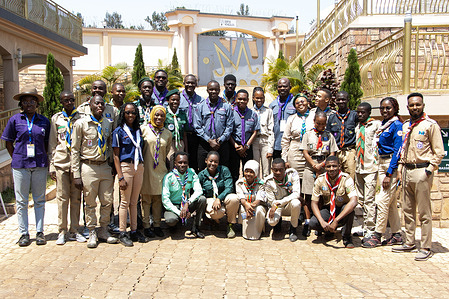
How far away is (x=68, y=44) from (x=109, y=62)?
1243 centimetres

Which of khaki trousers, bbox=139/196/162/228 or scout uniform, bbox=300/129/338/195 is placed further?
scout uniform, bbox=300/129/338/195

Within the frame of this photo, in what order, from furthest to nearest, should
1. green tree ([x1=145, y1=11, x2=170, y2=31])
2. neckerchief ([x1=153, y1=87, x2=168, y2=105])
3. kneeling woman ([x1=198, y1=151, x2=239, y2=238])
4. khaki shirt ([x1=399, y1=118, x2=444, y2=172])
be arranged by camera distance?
green tree ([x1=145, y1=11, x2=170, y2=31]) → neckerchief ([x1=153, y1=87, x2=168, y2=105]) → kneeling woman ([x1=198, y1=151, x2=239, y2=238]) → khaki shirt ([x1=399, y1=118, x2=444, y2=172])

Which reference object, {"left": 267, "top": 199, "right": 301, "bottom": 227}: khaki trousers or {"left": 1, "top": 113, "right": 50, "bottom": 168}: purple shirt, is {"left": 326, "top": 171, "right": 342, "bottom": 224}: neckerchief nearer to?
{"left": 267, "top": 199, "right": 301, "bottom": 227}: khaki trousers

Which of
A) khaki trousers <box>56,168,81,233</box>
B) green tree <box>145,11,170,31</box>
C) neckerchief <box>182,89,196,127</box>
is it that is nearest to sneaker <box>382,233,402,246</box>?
neckerchief <box>182,89,196,127</box>

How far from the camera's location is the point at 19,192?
561cm

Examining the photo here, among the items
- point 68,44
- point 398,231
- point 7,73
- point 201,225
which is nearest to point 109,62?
point 68,44

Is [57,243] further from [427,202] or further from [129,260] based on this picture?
[427,202]

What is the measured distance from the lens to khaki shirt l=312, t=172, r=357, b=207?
19.1 feet

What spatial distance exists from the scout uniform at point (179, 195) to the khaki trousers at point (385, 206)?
2485 millimetres

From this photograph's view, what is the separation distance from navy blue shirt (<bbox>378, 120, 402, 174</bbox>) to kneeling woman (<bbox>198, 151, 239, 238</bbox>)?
7.13 ft

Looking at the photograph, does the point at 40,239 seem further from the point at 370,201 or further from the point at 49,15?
the point at 49,15

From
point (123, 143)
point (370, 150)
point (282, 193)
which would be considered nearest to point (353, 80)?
point (370, 150)

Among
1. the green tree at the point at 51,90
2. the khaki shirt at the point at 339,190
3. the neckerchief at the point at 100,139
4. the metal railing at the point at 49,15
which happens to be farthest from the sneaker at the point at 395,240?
the metal railing at the point at 49,15

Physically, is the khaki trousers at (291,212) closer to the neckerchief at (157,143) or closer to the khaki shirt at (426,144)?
the khaki shirt at (426,144)
